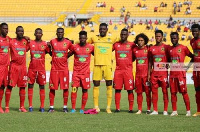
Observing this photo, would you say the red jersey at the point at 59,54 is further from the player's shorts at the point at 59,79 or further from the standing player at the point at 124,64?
the standing player at the point at 124,64

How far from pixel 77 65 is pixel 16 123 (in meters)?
3.22

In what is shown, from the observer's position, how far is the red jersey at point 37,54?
49.8 ft

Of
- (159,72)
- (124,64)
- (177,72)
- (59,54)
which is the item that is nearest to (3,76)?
(59,54)

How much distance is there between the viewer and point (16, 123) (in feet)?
40.5

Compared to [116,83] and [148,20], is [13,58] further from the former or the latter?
[148,20]

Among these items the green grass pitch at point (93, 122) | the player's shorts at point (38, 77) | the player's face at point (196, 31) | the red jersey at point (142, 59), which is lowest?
the green grass pitch at point (93, 122)

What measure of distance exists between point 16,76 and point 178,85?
13.6ft

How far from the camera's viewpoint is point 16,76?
592 inches

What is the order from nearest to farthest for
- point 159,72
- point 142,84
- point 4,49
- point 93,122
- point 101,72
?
point 93,122 < point 159,72 < point 4,49 < point 142,84 < point 101,72

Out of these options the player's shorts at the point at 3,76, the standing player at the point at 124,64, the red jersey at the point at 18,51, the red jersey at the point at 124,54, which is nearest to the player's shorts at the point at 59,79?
the red jersey at the point at 18,51

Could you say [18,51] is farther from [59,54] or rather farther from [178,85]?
[178,85]

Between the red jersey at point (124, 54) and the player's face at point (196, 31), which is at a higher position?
the player's face at point (196, 31)

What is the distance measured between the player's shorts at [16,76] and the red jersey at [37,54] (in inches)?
12.3

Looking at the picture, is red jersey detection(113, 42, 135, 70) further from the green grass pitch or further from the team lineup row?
the green grass pitch
